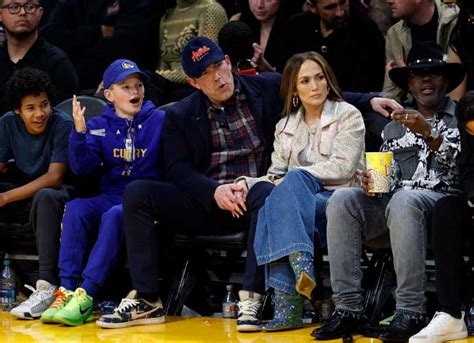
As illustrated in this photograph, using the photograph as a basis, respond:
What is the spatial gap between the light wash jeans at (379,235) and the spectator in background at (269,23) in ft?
7.36

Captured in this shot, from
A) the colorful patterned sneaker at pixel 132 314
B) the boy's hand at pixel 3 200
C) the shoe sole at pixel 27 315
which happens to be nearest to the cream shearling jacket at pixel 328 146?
the colorful patterned sneaker at pixel 132 314

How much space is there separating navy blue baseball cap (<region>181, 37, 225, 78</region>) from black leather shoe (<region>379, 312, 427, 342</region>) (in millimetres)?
1931

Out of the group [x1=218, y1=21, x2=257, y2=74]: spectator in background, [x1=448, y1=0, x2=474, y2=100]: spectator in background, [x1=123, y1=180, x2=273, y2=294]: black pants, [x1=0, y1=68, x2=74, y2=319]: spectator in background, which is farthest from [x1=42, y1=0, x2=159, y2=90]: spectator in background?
[x1=448, y1=0, x2=474, y2=100]: spectator in background

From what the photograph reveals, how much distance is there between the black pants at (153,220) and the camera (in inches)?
264

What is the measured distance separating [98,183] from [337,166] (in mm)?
1843

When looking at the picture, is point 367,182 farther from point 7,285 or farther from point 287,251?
point 7,285

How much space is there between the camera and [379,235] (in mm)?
6156

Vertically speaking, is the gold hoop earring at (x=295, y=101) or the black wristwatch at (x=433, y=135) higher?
the gold hoop earring at (x=295, y=101)

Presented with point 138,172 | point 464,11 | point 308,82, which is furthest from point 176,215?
point 464,11

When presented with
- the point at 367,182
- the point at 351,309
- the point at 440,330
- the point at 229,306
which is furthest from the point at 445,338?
the point at 229,306

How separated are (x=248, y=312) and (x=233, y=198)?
2.11 ft

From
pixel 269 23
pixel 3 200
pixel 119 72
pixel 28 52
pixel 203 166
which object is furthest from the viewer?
pixel 28 52

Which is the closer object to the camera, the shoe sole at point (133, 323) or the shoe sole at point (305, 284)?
the shoe sole at point (305, 284)

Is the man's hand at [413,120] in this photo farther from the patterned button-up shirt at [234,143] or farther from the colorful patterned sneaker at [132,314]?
the colorful patterned sneaker at [132,314]
